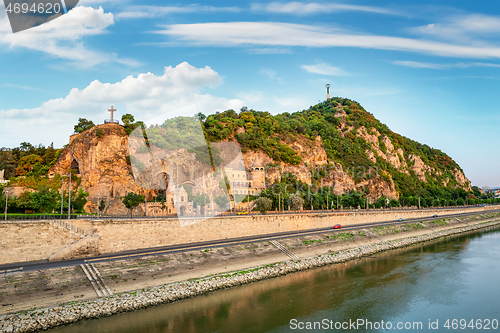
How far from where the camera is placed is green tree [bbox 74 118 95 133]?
6084 cm

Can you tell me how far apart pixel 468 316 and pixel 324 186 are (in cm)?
6496

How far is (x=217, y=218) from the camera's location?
40.9 metres

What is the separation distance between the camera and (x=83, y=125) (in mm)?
61812

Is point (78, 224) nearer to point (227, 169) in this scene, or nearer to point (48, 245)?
point (48, 245)

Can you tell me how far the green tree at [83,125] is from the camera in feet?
200

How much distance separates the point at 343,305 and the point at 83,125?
56272 millimetres

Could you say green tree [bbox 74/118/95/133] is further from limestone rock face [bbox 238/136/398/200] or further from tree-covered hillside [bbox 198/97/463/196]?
limestone rock face [bbox 238/136/398/200]

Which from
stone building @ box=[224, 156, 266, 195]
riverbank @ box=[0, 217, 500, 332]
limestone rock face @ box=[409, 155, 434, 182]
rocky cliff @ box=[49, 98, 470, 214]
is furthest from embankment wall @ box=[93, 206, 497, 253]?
limestone rock face @ box=[409, 155, 434, 182]

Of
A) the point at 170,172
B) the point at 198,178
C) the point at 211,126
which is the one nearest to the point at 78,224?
the point at 170,172

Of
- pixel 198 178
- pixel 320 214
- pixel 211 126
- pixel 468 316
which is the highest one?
pixel 211 126

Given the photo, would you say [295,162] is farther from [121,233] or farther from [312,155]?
[121,233]

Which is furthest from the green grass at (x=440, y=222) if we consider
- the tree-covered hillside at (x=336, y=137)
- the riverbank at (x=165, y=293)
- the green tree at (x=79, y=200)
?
the green tree at (x=79, y=200)

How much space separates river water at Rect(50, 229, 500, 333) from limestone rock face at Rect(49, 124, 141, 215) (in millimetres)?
31218

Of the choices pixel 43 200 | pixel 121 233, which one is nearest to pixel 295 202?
pixel 121 233
